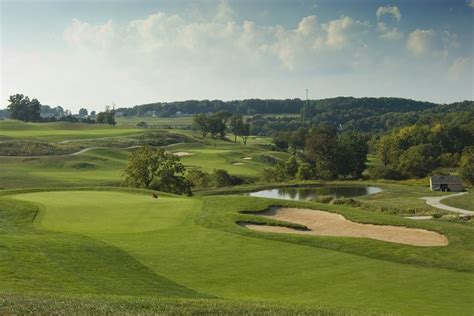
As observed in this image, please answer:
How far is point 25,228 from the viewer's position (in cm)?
2530

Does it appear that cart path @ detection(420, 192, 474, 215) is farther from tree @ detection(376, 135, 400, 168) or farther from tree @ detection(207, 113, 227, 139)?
tree @ detection(207, 113, 227, 139)

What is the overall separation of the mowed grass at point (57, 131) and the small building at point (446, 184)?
79918 millimetres

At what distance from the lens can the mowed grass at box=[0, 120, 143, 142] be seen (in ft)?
398

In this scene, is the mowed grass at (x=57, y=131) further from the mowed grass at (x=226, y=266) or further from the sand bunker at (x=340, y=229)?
the mowed grass at (x=226, y=266)

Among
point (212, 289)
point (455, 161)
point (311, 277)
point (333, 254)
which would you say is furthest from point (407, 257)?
point (455, 161)

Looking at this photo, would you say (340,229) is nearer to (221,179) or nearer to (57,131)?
(221,179)

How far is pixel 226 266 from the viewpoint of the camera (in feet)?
63.5

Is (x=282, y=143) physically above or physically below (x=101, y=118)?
below

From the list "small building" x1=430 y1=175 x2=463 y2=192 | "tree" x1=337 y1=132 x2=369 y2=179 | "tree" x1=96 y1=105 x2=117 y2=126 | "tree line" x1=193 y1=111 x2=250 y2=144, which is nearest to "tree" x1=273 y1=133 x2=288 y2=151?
"tree line" x1=193 y1=111 x2=250 y2=144

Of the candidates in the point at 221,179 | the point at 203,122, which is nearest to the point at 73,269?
the point at 221,179

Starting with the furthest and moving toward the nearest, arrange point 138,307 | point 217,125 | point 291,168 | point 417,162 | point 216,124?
point 217,125, point 216,124, point 417,162, point 291,168, point 138,307

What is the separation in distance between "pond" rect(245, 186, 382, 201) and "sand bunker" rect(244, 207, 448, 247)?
4349 centimetres

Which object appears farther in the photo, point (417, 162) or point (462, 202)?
point (417, 162)

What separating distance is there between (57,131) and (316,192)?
266ft
